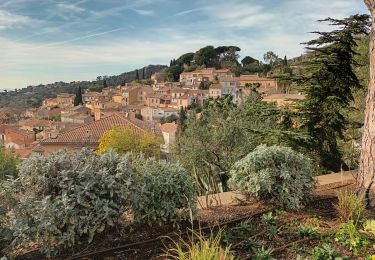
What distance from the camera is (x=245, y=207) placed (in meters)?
5.60

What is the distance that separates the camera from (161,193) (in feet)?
14.6

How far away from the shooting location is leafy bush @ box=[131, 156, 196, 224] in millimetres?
4305

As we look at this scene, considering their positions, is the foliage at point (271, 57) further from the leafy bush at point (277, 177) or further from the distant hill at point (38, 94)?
the leafy bush at point (277, 177)

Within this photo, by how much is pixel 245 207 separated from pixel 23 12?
33.3 feet

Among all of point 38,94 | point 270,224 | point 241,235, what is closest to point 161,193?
point 241,235

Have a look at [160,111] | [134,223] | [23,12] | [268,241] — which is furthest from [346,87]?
[160,111]

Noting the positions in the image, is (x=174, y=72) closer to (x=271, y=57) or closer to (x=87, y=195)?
(x=271, y=57)

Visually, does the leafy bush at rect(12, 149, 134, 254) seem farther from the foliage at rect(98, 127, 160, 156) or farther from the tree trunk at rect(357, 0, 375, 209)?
the foliage at rect(98, 127, 160, 156)

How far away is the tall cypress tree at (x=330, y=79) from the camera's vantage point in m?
8.53

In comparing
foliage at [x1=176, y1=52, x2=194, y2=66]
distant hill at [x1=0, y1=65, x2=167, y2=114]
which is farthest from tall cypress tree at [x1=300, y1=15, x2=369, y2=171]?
distant hill at [x1=0, y1=65, x2=167, y2=114]

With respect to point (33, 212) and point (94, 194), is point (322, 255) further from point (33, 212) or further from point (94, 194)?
point (33, 212)

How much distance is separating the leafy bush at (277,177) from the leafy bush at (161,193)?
3.94 feet

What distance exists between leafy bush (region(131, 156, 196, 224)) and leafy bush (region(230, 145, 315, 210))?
1201 millimetres

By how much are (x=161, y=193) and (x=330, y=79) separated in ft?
20.2
